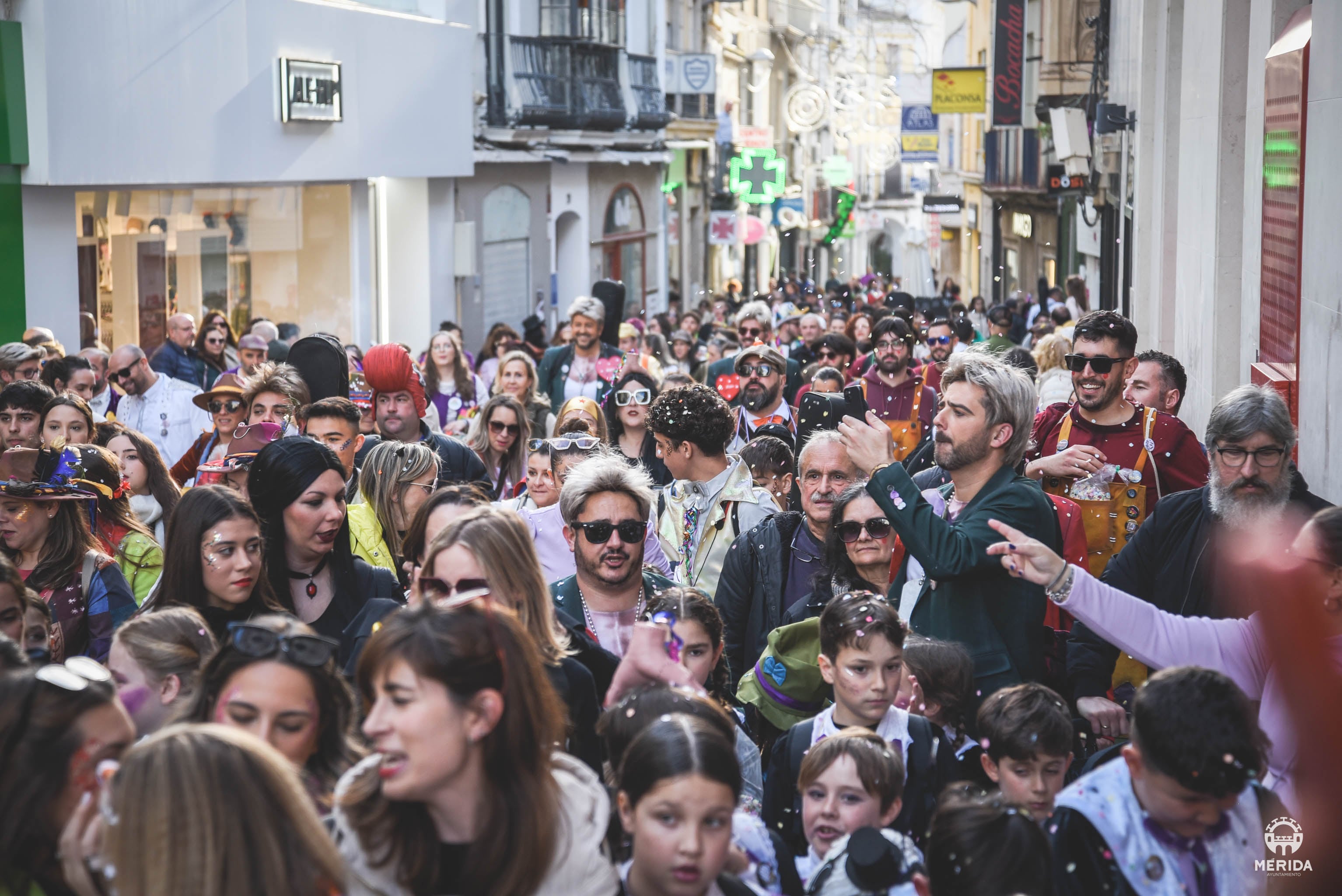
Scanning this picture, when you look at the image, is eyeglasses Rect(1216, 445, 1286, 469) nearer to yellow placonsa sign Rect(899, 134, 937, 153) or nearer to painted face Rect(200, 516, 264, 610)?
→ painted face Rect(200, 516, 264, 610)

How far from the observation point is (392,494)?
6754 mm

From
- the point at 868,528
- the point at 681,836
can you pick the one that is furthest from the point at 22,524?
the point at 681,836

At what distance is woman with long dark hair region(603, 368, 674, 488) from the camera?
8742 millimetres

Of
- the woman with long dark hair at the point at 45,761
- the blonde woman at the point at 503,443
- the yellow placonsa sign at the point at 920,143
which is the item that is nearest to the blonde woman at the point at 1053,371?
the blonde woman at the point at 503,443

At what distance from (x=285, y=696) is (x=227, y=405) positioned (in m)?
5.48

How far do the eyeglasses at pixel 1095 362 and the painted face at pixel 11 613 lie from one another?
168 inches

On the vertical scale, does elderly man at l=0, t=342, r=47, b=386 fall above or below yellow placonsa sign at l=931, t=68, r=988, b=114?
below

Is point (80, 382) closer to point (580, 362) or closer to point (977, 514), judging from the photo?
point (580, 362)

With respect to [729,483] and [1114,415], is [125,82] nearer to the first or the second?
[729,483]

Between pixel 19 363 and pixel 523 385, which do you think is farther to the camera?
pixel 523 385

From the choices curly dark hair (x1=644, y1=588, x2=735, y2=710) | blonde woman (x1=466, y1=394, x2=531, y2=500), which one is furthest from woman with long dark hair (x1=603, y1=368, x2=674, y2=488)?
curly dark hair (x1=644, y1=588, x2=735, y2=710)

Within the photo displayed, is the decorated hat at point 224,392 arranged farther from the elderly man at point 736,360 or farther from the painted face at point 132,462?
the elderly man at point 736,360

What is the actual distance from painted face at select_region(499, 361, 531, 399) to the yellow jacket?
3479 millimetres

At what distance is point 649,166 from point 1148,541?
27.5m
